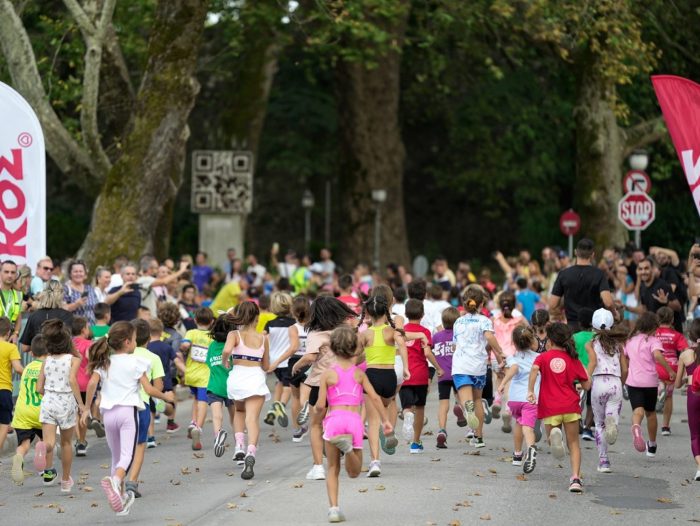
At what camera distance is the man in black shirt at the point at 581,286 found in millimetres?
15641

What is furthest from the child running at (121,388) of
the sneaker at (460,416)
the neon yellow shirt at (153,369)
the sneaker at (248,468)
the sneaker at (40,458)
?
the sneaker at (460,416)

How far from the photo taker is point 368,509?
11391 millimetres

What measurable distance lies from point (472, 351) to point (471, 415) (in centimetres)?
69

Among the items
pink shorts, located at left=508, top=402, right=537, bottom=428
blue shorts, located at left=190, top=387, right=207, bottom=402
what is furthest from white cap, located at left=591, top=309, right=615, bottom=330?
blue shorts, located at left=190, top=387, right=207, bottom=402

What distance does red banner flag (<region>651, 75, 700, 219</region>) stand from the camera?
1483cm

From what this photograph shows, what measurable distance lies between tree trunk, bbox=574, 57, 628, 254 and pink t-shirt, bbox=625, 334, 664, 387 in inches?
612

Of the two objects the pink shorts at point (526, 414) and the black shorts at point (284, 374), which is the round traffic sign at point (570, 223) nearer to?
the black shorts at point (284, 374)

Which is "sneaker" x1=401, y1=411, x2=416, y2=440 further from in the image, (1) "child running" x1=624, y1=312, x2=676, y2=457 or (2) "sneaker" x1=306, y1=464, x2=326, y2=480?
(1) "child running" x1=624, y1=312, x2=676, y2=457

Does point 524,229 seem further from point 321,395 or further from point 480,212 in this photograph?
point 321,395

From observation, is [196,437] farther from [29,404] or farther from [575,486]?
[575,486]

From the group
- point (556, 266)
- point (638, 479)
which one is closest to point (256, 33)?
point (556, 266)

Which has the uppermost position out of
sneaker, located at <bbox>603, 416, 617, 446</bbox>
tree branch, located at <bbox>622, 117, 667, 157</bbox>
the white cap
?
tree branch, located at <bbox>622, 117, 667, 157</bbox>

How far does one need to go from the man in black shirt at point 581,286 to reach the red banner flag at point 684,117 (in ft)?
4.35

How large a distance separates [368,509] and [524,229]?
37680 millimetres
